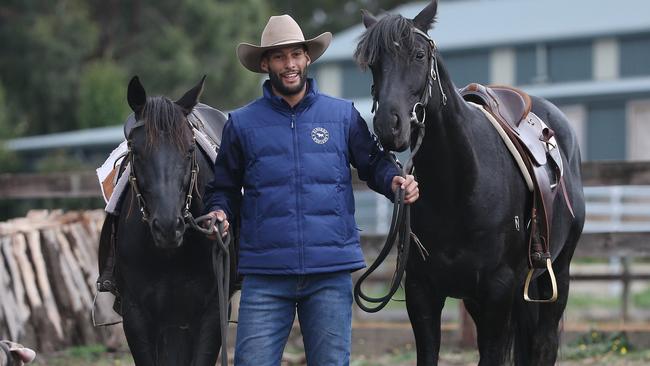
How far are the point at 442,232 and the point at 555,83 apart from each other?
67.7 feet

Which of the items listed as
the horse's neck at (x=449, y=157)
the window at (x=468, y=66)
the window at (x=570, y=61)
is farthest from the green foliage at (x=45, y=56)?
the horse's neck at (x=449, y=157)

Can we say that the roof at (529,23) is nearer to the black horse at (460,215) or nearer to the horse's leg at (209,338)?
the black horse at (460,215)

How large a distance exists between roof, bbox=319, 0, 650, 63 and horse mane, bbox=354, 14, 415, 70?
20.0 metres

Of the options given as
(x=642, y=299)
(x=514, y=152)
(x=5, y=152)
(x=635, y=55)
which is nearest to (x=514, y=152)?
(x=514, y=152)

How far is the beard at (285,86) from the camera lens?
523 centimetres

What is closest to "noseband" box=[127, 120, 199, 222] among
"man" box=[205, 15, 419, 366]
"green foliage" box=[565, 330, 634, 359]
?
"man" box=[205, 15, 419, 366]

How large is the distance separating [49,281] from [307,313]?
501 centimetres

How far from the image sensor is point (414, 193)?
521 centimetres

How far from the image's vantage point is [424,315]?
6.02 meters

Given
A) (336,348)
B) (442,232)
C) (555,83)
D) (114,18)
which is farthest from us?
(114,18)

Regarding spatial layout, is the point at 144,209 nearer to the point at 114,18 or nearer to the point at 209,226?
the point at 209,226

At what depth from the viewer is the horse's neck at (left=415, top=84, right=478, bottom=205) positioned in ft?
19.4

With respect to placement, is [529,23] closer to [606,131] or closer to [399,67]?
[606,131]

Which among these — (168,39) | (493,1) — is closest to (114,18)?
(168,39)
